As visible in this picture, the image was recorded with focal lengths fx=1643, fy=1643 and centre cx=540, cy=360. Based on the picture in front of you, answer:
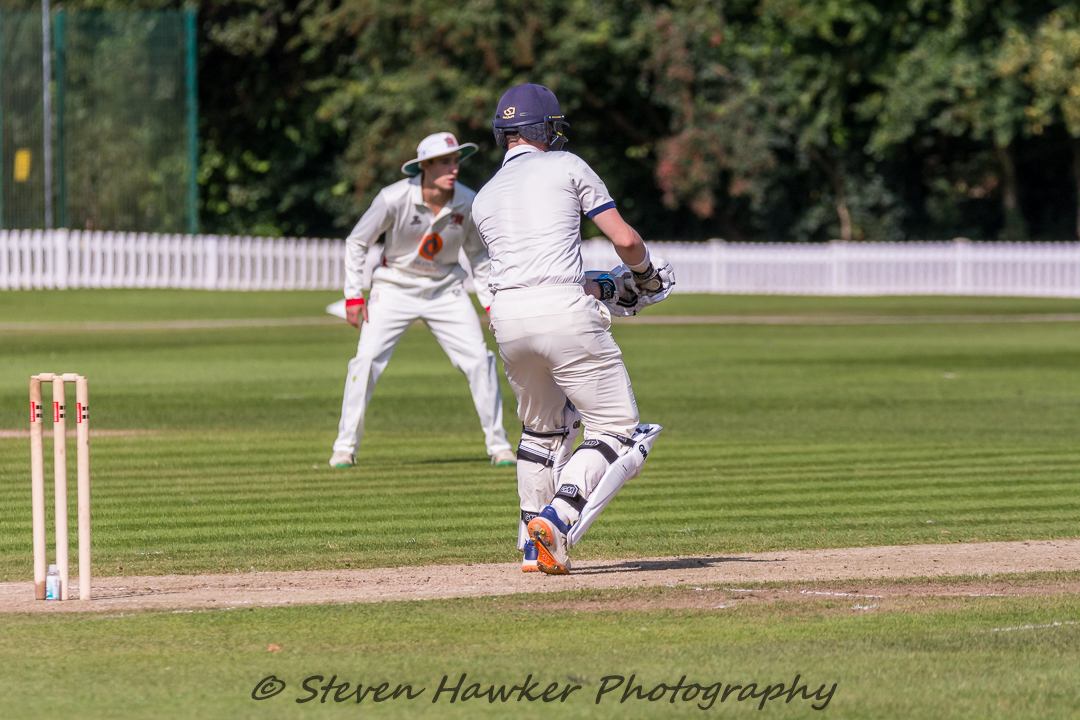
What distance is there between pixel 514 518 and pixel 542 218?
2.72 m

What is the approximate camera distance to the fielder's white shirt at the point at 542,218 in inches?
264

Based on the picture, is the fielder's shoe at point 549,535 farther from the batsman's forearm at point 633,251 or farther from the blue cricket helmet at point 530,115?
the blue cricket helmet at point 530,115

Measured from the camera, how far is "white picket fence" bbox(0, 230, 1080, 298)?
1415 inches

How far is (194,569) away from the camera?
739 cm

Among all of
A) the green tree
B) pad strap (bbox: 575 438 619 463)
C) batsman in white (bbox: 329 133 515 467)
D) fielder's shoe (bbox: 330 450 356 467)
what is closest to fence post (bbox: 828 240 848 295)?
the green tree

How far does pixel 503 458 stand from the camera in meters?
11.5

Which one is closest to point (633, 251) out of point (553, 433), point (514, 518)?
point (553, 433)

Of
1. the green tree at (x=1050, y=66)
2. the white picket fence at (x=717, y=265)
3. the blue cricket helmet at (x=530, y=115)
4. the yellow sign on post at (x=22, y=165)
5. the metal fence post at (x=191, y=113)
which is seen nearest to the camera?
the blue cricket helmet at (x=530, y=115)

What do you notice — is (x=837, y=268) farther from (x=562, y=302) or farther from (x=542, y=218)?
(x=562, y=302)

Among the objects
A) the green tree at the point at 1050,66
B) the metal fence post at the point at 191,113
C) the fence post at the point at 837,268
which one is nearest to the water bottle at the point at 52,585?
the metal fence post at the point at 191,113

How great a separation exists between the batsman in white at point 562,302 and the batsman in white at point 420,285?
13.5ft

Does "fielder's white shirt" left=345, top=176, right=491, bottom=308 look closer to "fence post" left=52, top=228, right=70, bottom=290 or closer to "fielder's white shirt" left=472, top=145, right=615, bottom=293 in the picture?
"fielder's white shirt" left=472, top=145, right=615, bottom=293

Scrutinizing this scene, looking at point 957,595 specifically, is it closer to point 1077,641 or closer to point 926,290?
point 1077,641

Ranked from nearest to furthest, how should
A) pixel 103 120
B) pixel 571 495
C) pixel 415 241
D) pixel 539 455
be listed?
pixel 571 495
pixel 539 455
pixel 415 241
pixel 103 120
